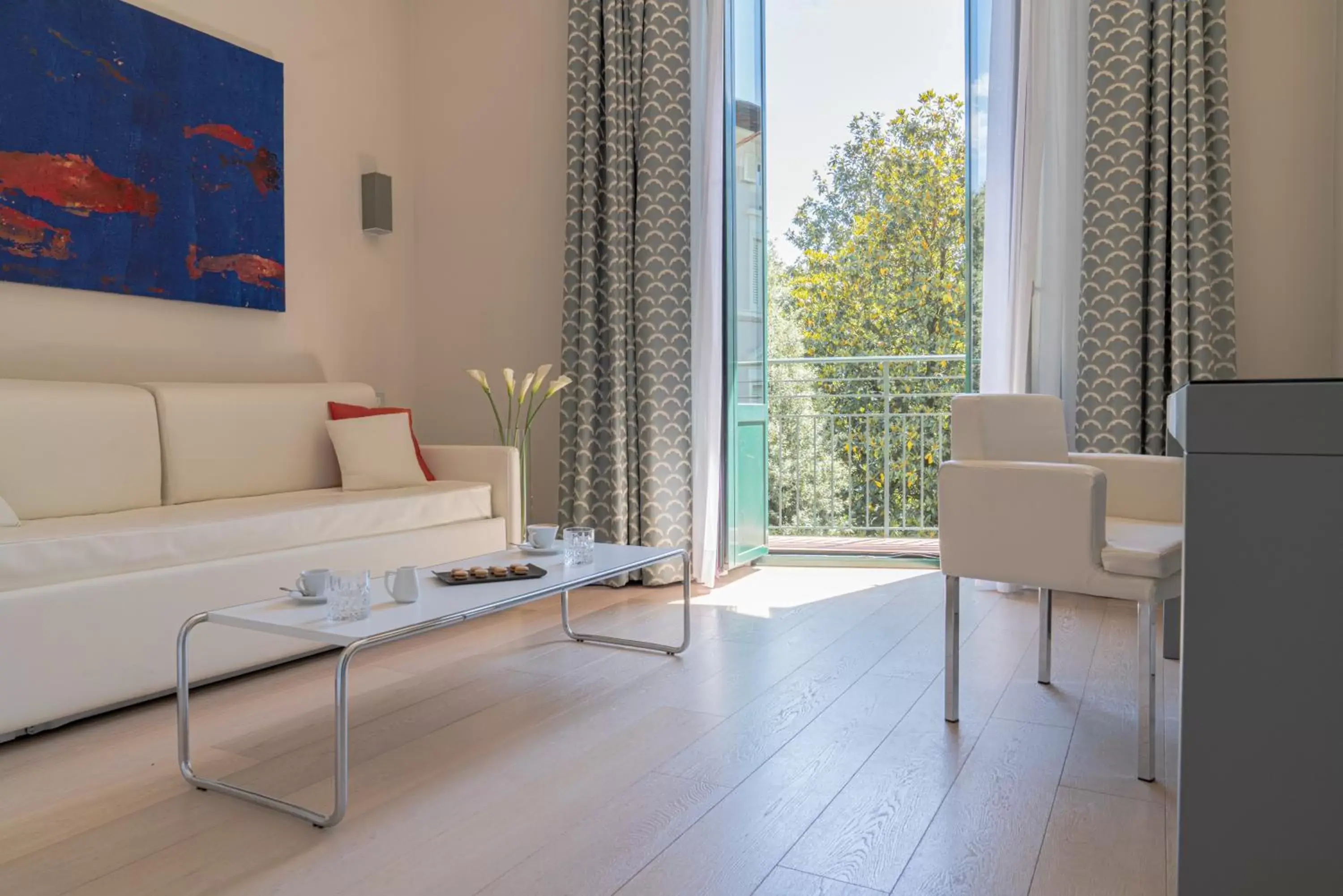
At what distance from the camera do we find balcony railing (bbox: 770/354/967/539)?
5605mm

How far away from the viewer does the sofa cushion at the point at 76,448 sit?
2662 millimetres

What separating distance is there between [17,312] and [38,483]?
2.50 feet

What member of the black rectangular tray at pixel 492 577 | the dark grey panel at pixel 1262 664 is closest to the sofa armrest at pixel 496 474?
the black rectangular tray at pixel 492 577

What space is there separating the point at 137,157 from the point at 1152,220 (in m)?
3.90

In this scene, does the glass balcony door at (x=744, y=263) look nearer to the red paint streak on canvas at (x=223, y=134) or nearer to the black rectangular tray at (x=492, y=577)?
the black rectangular tray at (x=492, y=577)

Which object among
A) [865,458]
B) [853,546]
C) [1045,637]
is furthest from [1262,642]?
[865,458]

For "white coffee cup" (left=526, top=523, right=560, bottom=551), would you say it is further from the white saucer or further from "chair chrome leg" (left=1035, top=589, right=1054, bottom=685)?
"chair chrome leg" (left=1035, top=589, right=1054, bottom=685)

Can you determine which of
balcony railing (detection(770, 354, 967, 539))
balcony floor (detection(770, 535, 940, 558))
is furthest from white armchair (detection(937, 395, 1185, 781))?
balcony railing (detection(770, 354, 967, 539))

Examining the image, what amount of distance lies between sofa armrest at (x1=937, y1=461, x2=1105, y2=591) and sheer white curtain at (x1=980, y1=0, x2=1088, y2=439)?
1.66 metres

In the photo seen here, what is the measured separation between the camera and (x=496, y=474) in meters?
3.80

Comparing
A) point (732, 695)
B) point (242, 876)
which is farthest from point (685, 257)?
point (242, 876)

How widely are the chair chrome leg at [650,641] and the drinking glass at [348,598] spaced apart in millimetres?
1028

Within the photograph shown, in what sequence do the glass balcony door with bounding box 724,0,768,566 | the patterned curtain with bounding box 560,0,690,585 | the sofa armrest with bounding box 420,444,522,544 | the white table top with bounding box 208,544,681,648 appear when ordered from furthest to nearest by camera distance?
the glass balcony door with bounding box 724,0,768,566
the patterned curtain with bounding box 560,0,690,585
the sofa armrest with bounding box 420,444,522,544
the white table top with bounding box 208,544,681,648

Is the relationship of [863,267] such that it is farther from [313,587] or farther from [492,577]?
[313,587]
